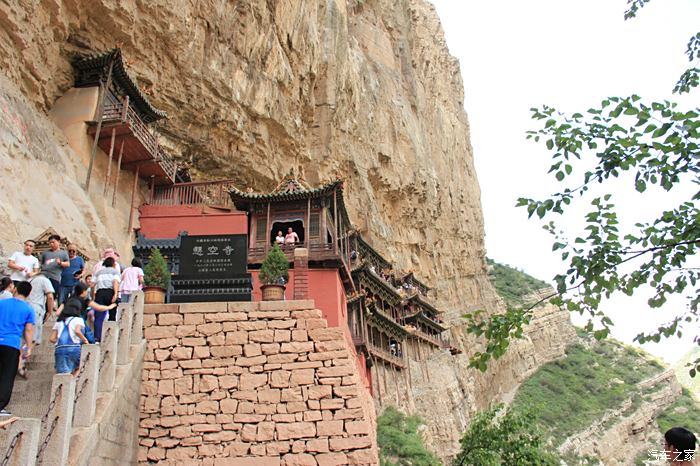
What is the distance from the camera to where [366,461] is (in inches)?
305

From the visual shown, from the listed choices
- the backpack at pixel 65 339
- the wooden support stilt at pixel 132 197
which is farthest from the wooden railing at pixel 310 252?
the backpack at pixel 65 339

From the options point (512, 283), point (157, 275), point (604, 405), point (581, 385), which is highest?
point (512, 283)

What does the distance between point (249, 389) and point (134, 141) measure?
40.7 feet

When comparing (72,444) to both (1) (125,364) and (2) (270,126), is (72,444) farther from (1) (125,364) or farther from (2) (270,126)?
(2) (270,126)

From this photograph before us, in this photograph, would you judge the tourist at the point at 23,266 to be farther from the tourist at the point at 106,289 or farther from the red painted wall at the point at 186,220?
the red painted wall at the point at 186,220

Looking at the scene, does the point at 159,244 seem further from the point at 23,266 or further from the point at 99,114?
the point at 23,266

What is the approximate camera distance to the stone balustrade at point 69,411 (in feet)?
16.1

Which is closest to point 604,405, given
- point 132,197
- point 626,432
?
point 626,432

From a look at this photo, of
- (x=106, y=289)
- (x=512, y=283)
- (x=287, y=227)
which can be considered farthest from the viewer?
(x=512, y=283)

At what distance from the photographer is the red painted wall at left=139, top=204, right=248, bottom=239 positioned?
1817 cm

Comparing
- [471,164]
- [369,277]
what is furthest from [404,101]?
[369,277]

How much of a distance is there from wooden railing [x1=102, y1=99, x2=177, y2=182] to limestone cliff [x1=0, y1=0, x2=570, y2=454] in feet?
4.33

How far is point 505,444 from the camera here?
14133mm

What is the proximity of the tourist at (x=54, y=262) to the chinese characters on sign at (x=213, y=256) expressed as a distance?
5.97 ft
